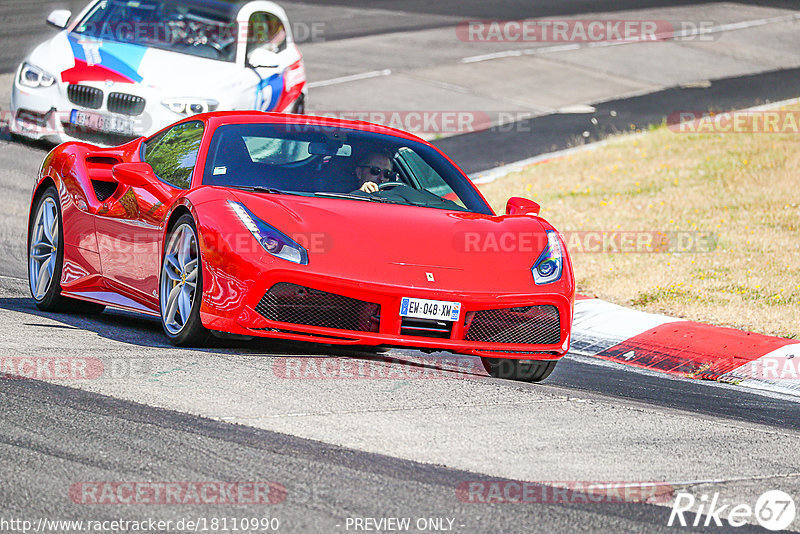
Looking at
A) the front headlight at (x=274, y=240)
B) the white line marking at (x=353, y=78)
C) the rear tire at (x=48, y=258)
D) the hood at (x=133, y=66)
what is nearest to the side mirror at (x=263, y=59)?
the hood at (x=133, y=66)

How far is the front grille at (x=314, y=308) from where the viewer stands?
629cm

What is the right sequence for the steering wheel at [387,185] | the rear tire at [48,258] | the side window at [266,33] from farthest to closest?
the side window at [266,33] → the rear tire at [48,258] → the steering wheel at [387,185]

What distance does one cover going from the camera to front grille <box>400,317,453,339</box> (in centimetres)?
639

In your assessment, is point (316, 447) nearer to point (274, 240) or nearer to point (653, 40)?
point (274, 240)

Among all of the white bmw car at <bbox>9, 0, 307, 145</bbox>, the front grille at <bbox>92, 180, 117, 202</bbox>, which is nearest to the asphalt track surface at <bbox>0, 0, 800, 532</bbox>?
the front grille at <bbox>92, 180, 117, 202</bbox>

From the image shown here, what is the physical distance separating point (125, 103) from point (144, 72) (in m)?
0.42

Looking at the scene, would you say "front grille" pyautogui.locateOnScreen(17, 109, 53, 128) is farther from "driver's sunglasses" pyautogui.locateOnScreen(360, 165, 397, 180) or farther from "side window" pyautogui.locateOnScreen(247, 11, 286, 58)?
"driver's sunglasses" pyautogui.locateOnScreen(360, 165, 397, 180)

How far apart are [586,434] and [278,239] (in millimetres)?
1865

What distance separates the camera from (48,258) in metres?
8.25

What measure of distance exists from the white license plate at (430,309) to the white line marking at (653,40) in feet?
53.0

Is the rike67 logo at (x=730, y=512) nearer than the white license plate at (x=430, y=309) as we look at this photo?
Yes

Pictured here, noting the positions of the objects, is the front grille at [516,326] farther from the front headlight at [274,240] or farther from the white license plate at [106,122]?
the white license plate at [106,122]

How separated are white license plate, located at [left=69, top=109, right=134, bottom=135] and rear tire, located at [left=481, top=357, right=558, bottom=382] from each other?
682cm

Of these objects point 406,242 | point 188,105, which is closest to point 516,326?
point 406,242
